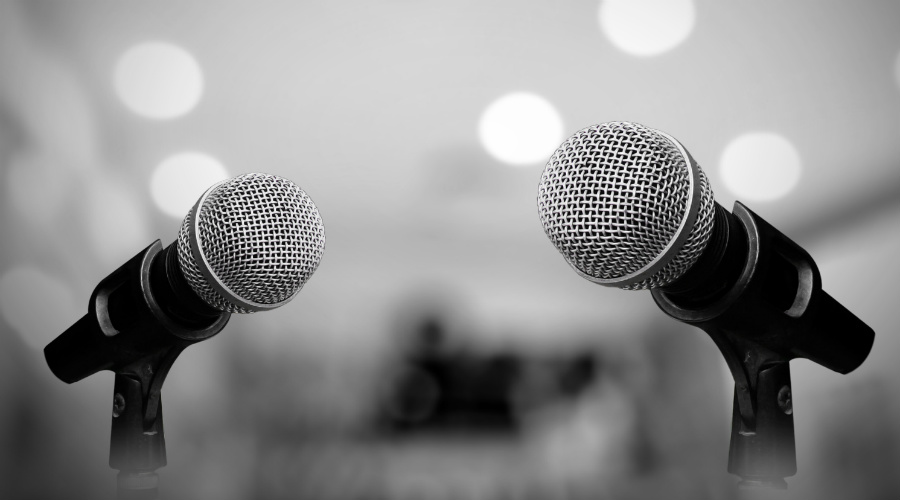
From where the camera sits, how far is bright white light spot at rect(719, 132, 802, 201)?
1.42 metres

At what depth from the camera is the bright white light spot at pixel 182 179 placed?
1.51 metres

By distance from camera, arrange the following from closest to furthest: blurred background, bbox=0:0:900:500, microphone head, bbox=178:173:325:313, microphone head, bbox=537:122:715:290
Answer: microphone head, bbox=537:122:715:290, microphone head, bbox=178:173:325:313, blurred background, bbox=0:0:900:500

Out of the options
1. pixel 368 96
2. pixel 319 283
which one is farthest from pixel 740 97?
pixel 319 283

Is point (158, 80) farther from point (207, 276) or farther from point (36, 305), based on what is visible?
point (207, 276)

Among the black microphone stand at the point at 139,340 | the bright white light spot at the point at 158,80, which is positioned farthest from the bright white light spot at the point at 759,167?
the bright white light spot at the point at 158,80

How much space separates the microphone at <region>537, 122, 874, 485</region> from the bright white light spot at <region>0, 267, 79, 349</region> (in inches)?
47.0

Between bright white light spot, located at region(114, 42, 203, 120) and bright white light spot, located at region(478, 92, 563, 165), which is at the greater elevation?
bright white light spot, located at region(114, 42, 203, 120)

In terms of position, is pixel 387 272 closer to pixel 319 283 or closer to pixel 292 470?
pixel 319 283

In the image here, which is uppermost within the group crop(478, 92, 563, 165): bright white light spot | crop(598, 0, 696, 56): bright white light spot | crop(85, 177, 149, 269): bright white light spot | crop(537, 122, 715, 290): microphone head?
crop(598, 0, 696, 56): bright white light spot

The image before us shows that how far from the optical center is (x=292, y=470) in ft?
4.66

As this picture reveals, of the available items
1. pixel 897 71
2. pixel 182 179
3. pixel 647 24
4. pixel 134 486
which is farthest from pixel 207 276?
pixel 897 71

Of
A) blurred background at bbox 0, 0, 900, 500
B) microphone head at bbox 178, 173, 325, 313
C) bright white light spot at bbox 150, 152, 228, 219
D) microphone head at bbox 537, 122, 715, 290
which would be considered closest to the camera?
microphone head at bbox 537, 122, 715, 290

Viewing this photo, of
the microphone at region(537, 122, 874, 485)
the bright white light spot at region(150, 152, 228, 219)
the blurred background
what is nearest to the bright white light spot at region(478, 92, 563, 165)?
the blurred background

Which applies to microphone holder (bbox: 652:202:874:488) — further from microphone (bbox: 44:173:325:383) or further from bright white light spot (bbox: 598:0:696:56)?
bright white light spot (bbox: 598:0:696:56)
